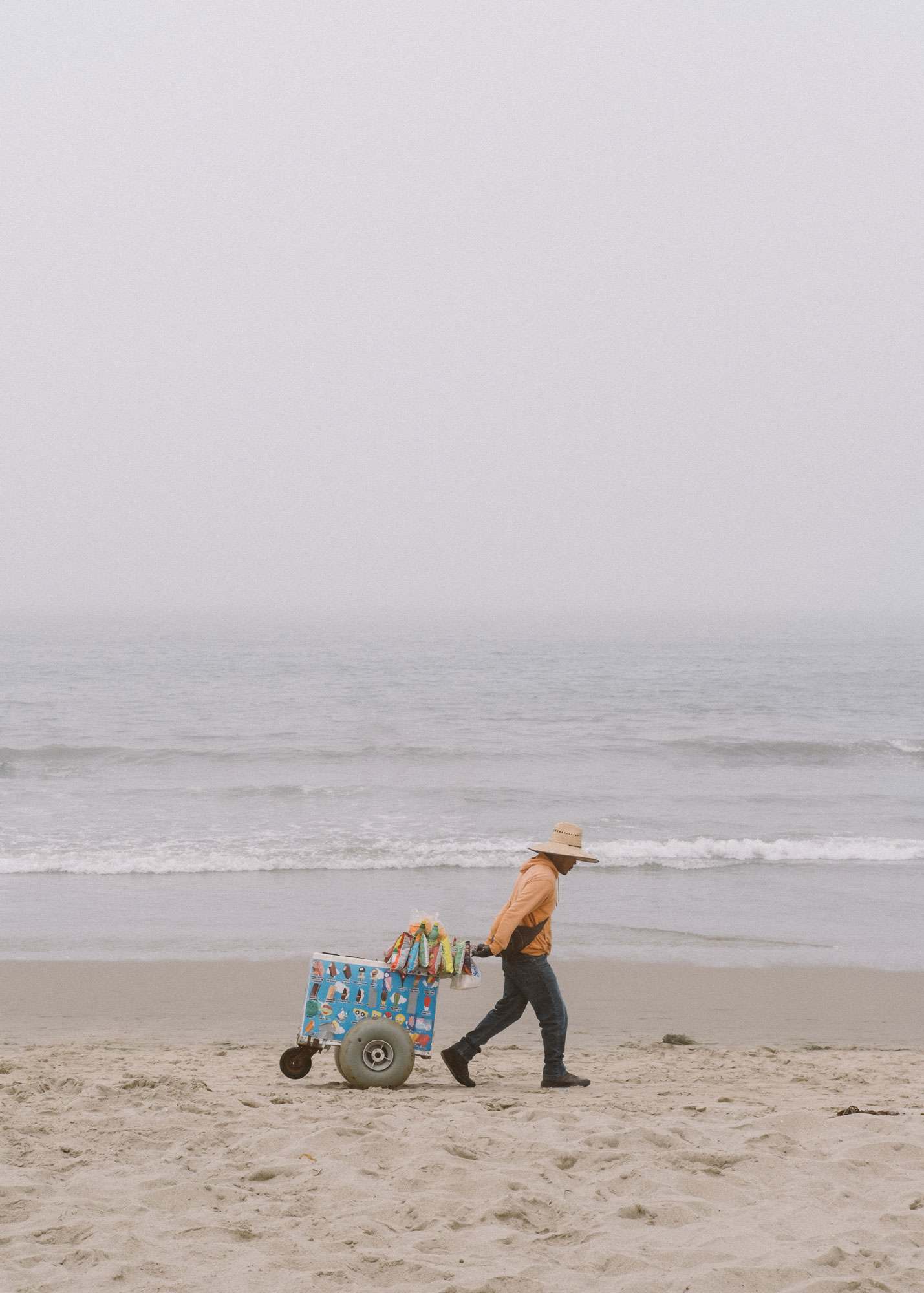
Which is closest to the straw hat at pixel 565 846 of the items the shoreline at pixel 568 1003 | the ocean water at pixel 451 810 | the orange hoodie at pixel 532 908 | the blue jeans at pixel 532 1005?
the orange hoodie at pixel 532 908

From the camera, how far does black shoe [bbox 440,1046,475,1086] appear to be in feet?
21.0

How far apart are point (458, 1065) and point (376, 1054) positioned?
51 centimetres

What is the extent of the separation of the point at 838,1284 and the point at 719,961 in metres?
6.63

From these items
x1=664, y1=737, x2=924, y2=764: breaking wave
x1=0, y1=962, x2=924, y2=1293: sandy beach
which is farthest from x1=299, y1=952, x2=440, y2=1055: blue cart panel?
x1=664, y1=737, x2=924, y2=764: breaking wave

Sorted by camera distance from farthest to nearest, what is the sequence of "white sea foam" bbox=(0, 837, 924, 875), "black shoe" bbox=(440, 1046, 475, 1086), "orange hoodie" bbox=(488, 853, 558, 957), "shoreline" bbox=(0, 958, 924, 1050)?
"white sea foam" bbox=(0, 837, 924, 875) < "shoreline" bbox=(0, 958, 924, 1050) < "black shoe" bbox=(440, 1046, 475, 1086) < "orange hoodie" bbox=(488, 853, 558, 957)

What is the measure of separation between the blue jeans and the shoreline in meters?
1.46

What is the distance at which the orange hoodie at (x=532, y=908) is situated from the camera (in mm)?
6148

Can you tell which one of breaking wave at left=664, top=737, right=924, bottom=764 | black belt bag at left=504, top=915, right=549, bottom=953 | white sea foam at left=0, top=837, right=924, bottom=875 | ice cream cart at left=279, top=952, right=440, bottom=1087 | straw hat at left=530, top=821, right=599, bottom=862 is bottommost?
white sea foam at left=0, top=837, right=924, bottom=875

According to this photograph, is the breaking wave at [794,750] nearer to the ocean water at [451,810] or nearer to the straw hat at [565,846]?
the ocean water at [451,810]

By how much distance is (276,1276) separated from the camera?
12.3 feet

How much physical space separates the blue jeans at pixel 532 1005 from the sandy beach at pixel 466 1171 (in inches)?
9.2

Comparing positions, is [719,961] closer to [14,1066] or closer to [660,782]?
[14,1066]

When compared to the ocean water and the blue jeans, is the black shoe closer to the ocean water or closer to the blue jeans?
the blue jeans

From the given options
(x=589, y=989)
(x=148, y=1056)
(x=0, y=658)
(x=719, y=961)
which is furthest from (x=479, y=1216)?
(x=0, y=658)
